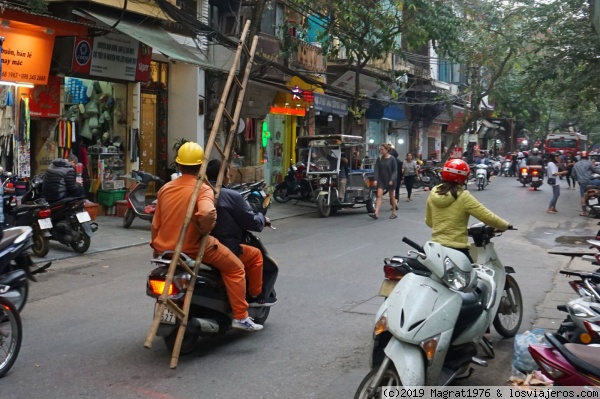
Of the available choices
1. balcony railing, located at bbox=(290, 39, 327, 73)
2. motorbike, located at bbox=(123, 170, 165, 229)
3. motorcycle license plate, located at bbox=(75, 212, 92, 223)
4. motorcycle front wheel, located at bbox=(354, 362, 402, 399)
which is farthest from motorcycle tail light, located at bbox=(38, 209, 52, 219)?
balcony railing, located at bbox=(290, 39, 327, 73)

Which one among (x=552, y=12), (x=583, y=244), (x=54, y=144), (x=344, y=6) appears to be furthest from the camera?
(x=552, y=12)

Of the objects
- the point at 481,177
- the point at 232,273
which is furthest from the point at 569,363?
the point at 481,177

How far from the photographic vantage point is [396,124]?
111ft

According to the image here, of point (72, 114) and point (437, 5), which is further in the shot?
point (437, 5)

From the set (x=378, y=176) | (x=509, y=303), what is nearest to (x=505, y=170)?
(x=378, y=176)

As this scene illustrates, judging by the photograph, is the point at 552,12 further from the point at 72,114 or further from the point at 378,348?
the point at 378,348

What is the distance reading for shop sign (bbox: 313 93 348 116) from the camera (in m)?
22.1

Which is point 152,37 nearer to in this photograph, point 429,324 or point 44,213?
point 44,213

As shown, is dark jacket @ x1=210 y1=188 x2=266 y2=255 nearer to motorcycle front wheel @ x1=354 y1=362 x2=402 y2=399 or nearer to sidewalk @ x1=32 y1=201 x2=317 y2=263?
motorcycle front wheel @ x1=354 y1=362 x2=402 y2=399

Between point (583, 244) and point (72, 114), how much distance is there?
34.4 ft

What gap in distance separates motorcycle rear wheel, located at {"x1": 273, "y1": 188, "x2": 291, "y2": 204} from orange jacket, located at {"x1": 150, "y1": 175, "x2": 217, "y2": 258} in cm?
1311

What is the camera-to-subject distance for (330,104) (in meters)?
23.0

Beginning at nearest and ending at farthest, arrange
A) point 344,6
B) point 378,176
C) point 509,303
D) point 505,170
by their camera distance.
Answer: point 509,303 < point 378,176 < point 344,6 < point 505,170

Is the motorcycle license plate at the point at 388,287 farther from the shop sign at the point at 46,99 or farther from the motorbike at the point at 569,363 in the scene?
the shop sign at the point at 46,99
